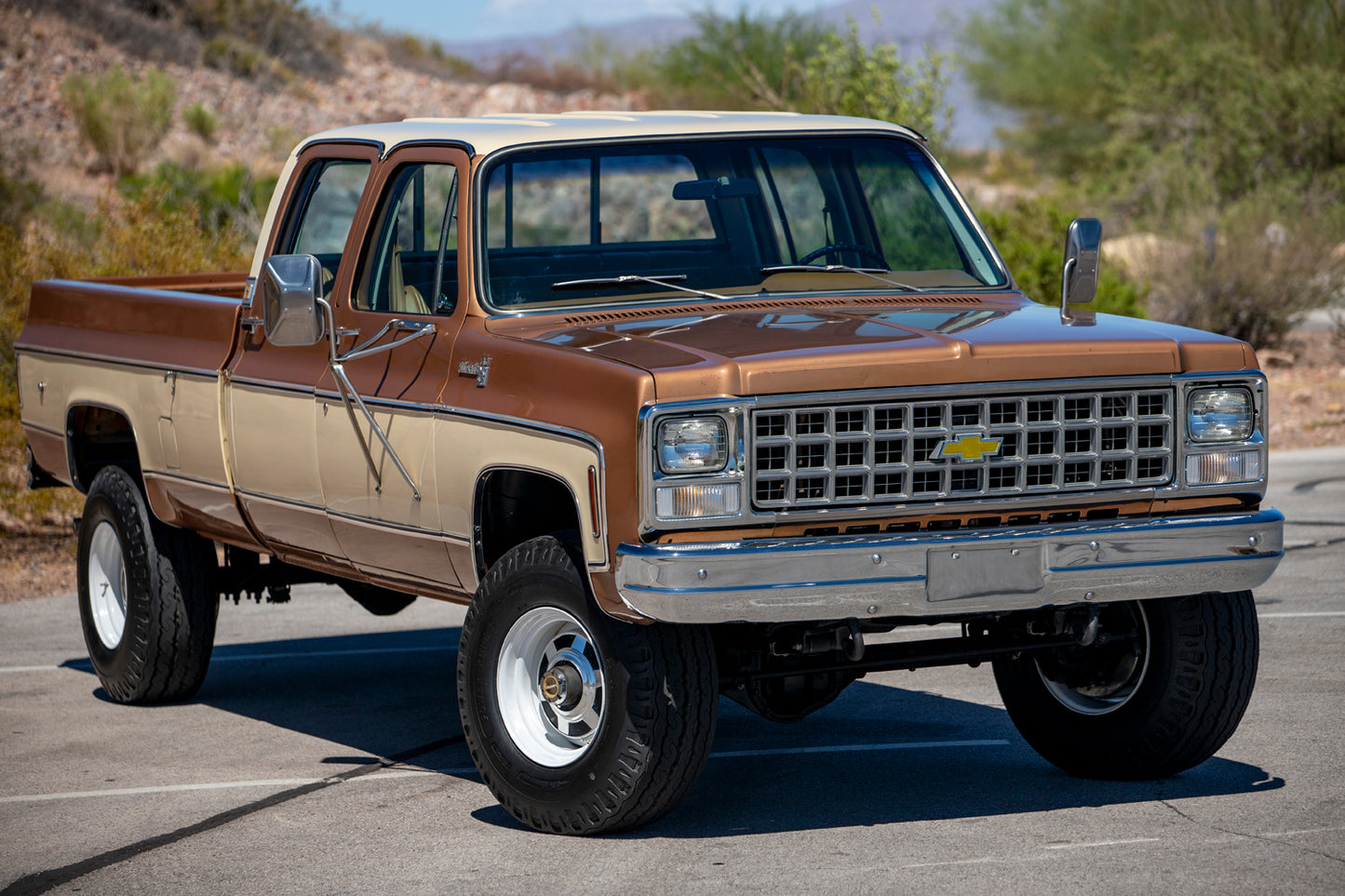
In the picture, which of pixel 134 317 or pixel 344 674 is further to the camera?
pixel 344 674

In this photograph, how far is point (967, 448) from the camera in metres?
5.08

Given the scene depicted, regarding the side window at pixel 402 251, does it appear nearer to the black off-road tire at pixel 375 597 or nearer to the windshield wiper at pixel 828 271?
the windshield wiper at pixel 828 271

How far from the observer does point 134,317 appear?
7.53 meters

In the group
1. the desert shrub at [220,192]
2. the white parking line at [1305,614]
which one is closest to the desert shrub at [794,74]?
the desert shrub at [220,192]

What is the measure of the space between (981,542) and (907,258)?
6.01ft

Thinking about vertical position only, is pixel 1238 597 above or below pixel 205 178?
below

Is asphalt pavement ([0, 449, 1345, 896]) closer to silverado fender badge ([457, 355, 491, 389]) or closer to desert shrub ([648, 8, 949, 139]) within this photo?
silverado fender badge ([457, 355, 491, 389])

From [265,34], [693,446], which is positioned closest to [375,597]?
[693,446]

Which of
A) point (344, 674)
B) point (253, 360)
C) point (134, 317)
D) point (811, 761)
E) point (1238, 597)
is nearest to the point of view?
point (1238, 597)

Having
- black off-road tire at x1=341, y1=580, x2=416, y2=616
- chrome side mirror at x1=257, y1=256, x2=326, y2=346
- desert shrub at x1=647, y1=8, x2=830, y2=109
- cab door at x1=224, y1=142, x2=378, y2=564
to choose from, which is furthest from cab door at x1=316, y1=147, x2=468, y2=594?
desert shrub at x1=647, y1=8, x2=830, y2=109

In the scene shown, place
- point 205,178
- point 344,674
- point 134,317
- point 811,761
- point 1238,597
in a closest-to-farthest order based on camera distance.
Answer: point 1238,597 → point 811,761 → point 134,317 → point 344,674 → point 205,178

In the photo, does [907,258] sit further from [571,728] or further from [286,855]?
[286,855]

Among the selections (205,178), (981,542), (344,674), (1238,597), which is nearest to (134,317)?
(344,674)

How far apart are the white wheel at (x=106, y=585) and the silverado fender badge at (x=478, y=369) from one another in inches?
113
